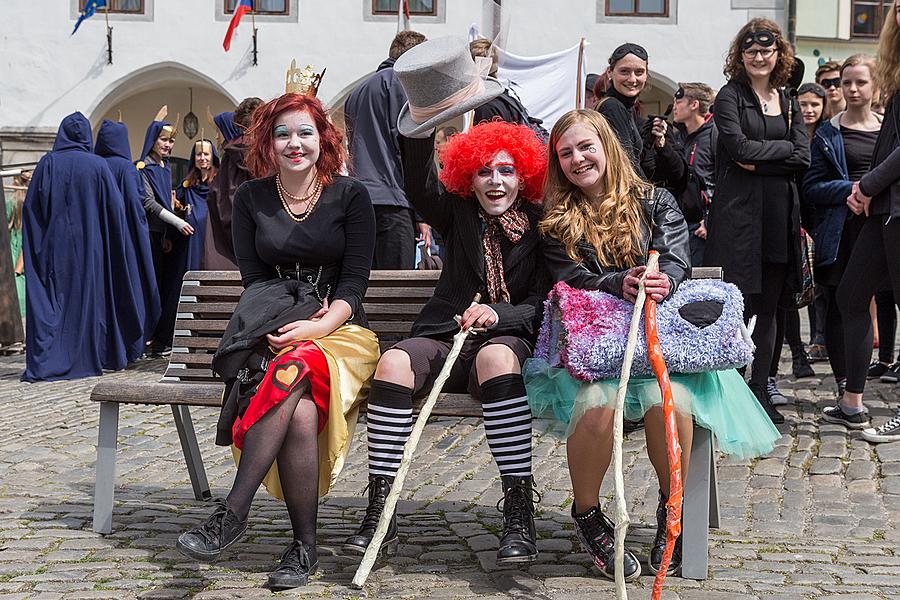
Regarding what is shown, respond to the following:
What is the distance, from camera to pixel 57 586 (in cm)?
365

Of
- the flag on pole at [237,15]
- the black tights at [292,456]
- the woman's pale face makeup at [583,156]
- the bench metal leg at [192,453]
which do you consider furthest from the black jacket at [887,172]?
the flag on pole at [237,15]

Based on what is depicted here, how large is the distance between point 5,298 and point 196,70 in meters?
9.74

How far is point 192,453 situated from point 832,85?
5542 millimetres

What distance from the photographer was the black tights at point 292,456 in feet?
12.0

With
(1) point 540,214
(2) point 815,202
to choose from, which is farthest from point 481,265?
(2) point 815,202

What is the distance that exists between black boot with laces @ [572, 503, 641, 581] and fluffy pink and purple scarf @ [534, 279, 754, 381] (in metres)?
0.45

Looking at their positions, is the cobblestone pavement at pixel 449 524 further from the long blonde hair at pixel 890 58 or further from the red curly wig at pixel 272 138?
the long blonde hair at pixel 890 58

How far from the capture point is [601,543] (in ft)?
12.0

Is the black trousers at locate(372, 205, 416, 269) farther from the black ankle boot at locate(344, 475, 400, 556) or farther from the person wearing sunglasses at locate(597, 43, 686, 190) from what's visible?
the black ankle boot at locate(344, 475, 400, 556)

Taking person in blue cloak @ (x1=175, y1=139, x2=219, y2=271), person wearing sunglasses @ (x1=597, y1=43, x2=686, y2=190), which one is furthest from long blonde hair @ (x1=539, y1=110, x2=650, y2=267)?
person in blue cloak @ (x1=175, y1=139, x2=219, y2=271)

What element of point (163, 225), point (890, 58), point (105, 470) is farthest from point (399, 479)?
point (163, 225)

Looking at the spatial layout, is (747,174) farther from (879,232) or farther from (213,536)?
(213,536)

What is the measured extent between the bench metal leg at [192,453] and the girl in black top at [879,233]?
3.18 meters

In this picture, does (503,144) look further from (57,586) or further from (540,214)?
(57,586)
